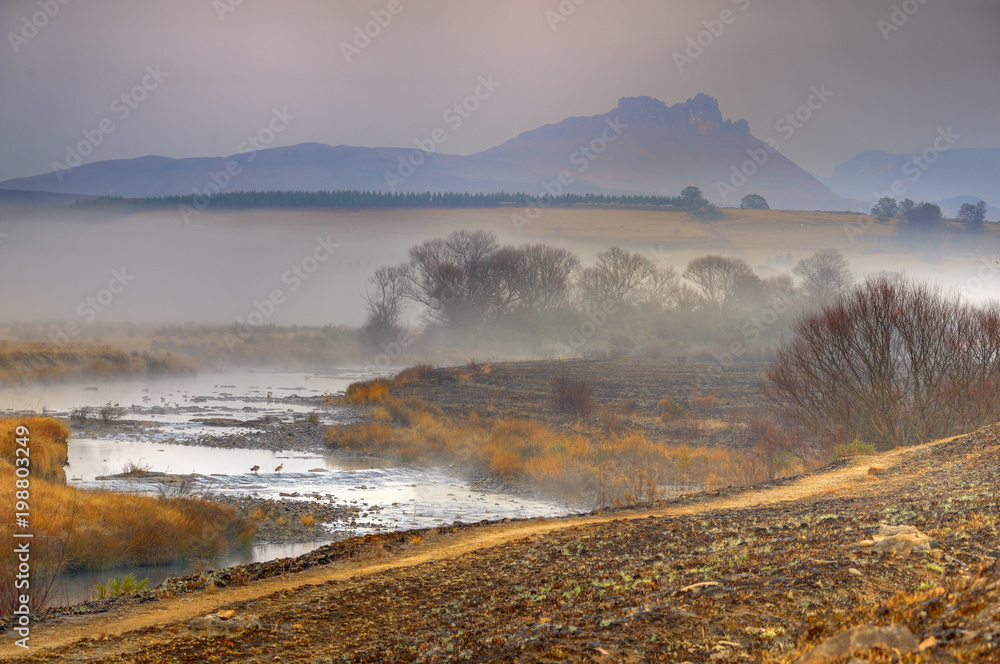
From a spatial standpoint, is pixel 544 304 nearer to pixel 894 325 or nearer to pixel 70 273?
pixel 894 325

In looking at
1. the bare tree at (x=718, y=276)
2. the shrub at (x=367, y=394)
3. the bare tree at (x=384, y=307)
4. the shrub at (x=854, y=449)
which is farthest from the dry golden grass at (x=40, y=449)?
Answer: the bare tree at (x=718, y=276)

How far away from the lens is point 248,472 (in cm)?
2638

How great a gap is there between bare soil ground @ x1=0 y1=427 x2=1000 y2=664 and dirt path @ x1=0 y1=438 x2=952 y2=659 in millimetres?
50

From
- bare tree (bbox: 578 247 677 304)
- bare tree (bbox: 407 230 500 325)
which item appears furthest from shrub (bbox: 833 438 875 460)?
bare tree (bbox: 578 247 677 304)

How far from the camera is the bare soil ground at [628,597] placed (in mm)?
6270

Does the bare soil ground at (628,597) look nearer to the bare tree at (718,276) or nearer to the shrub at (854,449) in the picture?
the shrub at (854,449)

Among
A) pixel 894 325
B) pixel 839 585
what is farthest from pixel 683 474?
pixel 839 585

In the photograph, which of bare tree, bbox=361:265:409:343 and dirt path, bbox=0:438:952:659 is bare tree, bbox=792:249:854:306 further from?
dirt path, bbox=0:438:952:659

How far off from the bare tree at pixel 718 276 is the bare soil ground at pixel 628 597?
3339 inches

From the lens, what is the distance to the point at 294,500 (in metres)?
21.9

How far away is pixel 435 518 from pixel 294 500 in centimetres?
428

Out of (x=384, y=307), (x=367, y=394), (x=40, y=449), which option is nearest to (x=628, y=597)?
(x=40, y=449)

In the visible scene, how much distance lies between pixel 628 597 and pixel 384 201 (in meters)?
147

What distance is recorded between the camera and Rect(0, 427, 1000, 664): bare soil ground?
6.27m
